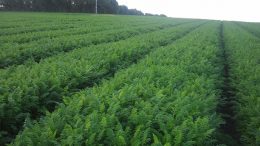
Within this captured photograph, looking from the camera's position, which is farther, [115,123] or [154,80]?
[154,80]

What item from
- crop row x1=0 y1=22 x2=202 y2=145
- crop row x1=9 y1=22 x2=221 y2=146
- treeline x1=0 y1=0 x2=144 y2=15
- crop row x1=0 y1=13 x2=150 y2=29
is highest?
crop row x1=9 y1=22 x2=221 y2=146

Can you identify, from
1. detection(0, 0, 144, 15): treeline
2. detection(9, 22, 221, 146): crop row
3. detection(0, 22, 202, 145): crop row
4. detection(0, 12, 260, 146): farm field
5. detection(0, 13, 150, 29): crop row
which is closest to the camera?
detection(9, 22, 221, 146): crop row

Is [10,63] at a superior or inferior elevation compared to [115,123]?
inferior

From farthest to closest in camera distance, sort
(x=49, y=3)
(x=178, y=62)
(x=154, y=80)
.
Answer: (x=49, y=3), (x=178, y=62), (x=154, y=80)

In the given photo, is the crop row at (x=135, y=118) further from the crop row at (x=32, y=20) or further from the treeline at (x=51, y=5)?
the treeline at (x=51, y=5)

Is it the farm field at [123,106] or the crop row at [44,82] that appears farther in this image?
the crop row at [44,82]

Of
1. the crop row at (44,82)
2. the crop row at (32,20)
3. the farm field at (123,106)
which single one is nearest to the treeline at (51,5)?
the crop row at (32,20)

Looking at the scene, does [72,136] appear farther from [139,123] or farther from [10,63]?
[10,63]

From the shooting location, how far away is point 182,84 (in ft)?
29.0

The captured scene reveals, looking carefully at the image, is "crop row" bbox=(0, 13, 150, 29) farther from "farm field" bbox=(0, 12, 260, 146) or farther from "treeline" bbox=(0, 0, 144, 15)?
"treeline" bbox=(0, 0, 144, 15)

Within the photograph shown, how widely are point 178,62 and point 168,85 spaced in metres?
3.76

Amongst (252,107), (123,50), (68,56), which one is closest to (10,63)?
(68,56)

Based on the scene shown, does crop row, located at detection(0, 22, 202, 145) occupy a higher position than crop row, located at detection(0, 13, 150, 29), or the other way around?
crop row, located at detection(0, 22, 202, 145)

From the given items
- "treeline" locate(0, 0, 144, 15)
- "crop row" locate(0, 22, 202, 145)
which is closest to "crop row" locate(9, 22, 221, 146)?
"crop row" locate(0, 22, 202, 145)
